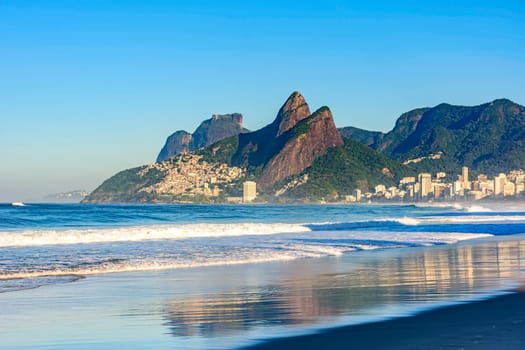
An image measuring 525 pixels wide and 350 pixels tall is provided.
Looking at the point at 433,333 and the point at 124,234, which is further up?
the point at 124,234

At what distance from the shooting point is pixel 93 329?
11.5 metres

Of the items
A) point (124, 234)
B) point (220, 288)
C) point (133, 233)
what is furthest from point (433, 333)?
point (133, 233)

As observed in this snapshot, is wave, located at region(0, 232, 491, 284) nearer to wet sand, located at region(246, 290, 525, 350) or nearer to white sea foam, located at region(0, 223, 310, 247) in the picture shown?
wet sand, located at region(246, 290, 525, 350)

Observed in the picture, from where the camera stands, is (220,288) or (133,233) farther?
(133,233)

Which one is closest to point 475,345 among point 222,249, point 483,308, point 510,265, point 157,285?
point 483,308

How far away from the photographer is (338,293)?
15617 millimetres

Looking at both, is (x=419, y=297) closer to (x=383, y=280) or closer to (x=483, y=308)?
(x=483, y=308)

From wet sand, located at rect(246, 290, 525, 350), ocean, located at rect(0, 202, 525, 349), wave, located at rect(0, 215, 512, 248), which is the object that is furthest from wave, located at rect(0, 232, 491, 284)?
wave, located at rect(0, 215, 512, 248)

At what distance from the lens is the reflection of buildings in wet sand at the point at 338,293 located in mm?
12250

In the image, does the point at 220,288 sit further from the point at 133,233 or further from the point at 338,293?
the point at 133,233

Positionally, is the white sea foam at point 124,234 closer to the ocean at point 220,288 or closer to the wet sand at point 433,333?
the ocean at point 220,288

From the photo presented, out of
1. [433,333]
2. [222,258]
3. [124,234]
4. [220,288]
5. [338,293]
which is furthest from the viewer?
[124,234]

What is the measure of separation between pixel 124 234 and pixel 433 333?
32635mm

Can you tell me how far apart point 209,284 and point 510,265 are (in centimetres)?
908
